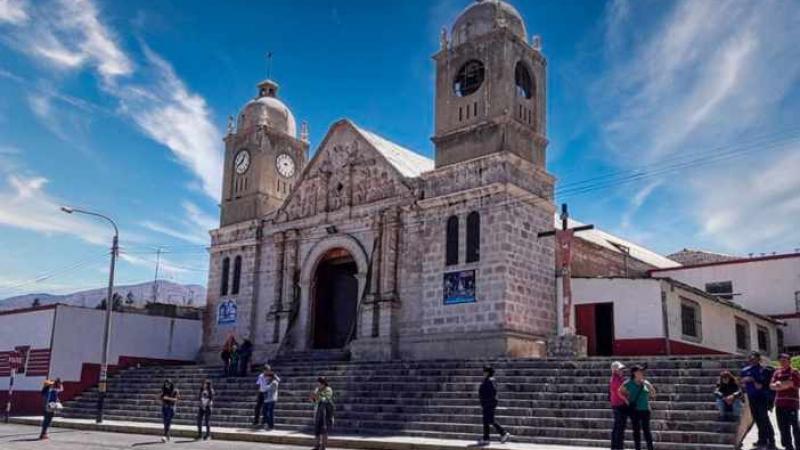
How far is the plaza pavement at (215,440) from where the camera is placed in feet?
49.6

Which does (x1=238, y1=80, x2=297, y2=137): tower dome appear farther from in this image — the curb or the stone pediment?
the curb

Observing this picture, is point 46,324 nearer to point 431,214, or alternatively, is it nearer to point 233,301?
point 233,301

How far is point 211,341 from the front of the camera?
108 feet

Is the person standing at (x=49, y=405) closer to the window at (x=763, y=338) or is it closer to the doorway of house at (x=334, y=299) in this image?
the doorway of house at (x=334, y=299)

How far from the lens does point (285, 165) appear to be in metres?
34.7

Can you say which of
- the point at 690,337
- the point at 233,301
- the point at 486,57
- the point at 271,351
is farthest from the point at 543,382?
the point at 233,301

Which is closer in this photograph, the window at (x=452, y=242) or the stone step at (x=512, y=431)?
the stone step at (x=512, y=431)

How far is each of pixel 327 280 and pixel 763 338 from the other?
17871 mm

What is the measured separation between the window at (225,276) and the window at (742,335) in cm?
2105

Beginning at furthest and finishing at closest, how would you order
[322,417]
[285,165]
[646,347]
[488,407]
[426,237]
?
[285,165] → [426,237] → [646,347] → [488,407] → [322,417]

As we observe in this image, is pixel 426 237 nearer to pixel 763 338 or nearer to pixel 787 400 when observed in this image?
pixel 763 338

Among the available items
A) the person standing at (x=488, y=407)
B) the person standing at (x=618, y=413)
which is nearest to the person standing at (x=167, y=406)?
the person standing at (x=488, y=407)

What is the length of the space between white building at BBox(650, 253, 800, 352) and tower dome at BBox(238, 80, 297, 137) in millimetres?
18110

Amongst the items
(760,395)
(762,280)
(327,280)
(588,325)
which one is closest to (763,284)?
(762,280)
